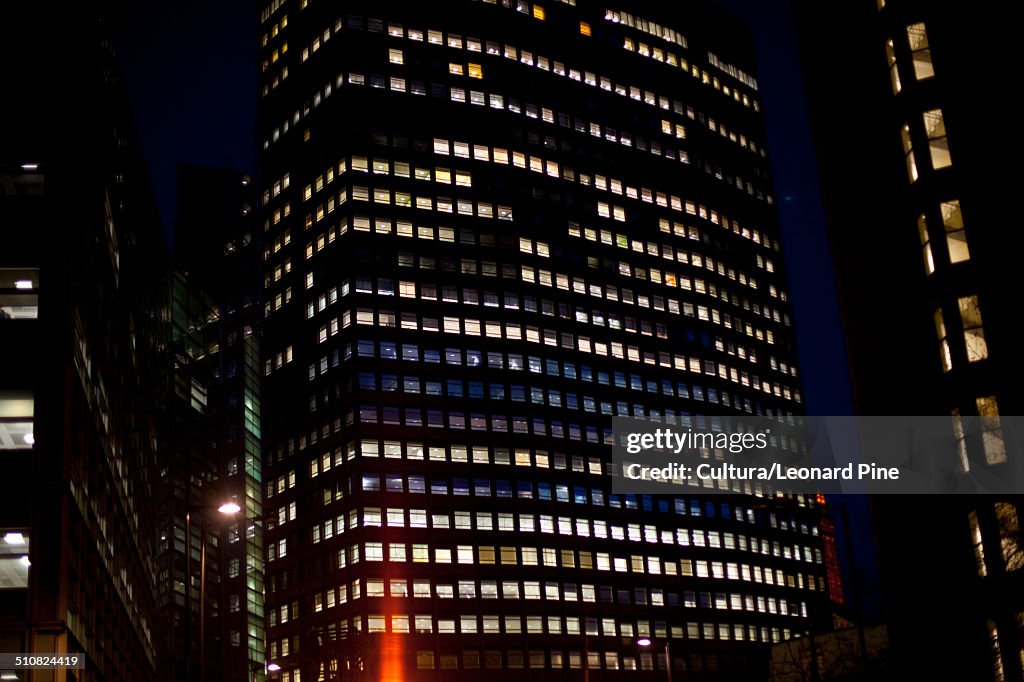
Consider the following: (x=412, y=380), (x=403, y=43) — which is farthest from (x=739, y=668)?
(x=403, y=43)

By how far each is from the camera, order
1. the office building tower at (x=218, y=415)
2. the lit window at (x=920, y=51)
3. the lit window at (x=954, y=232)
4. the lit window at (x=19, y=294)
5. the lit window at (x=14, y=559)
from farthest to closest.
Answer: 1. the office building tower at (x=218, y=415)
2. the lit window at (x=920, y=51)
3. the lit window at (x=954, y=232)
4. the lit window at (x=19, y=294)
5. the lit window at (x=14, y=559)

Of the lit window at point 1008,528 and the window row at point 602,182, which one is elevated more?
the window row at point 602,182

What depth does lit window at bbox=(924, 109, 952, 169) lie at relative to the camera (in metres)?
51.6

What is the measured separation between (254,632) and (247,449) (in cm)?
1782

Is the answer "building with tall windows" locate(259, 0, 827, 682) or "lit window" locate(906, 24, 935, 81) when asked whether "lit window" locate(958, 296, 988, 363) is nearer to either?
"lit window" locate(906, 24, 935, 81)

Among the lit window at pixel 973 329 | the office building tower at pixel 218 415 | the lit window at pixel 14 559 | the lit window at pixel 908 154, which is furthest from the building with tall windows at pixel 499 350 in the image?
the lit window at pixel 14 559

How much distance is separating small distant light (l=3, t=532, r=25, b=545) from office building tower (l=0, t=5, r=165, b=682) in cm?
3

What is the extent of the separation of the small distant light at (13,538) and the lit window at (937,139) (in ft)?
124

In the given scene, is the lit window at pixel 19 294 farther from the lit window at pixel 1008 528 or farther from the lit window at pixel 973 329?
the lit window at pixel 973 329

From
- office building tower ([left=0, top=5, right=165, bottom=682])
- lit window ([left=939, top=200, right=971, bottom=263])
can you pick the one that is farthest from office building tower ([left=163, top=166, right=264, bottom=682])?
lit window ([left=939, top=200, right=971, bottom=263])

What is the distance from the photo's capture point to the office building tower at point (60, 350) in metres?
31.9

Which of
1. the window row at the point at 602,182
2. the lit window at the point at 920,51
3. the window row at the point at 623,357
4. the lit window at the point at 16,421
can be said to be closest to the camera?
the lit window at the point at 16,421

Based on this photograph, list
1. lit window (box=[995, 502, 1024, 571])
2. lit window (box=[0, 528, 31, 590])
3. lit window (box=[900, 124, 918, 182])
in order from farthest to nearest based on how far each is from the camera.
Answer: lit window (box=[900, 124, 918, 182]), lit window (box=[995, 502, 1024, 571]), lit window (box=[0, 528, 31, 590])

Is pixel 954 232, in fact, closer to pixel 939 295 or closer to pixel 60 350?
pixel 939 295
